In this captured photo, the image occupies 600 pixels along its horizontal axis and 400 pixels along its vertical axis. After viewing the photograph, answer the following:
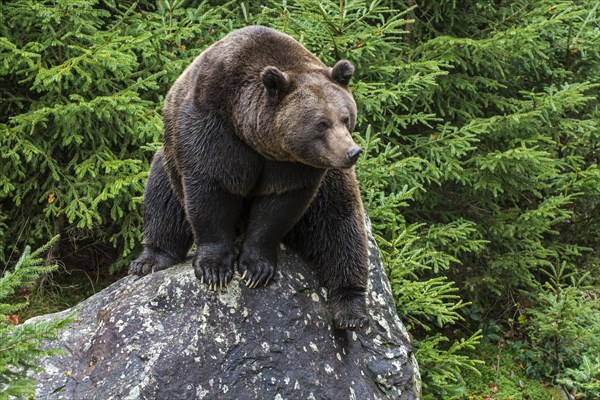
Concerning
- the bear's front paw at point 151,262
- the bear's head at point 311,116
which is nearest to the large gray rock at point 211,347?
the bear's front paw at point 151,262

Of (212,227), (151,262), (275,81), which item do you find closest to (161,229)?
(151,262)

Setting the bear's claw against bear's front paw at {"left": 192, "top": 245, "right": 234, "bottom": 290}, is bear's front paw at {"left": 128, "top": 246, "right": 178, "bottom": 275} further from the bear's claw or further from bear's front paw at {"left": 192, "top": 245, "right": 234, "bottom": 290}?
the bear's claw

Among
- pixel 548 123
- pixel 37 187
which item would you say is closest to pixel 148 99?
pixel 37 187

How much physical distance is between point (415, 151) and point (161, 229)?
3.41 metres

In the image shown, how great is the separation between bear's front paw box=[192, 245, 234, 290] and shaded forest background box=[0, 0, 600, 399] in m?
2.11

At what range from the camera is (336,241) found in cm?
522

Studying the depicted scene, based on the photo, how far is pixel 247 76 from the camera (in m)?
4.70

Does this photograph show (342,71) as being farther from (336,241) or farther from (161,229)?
(161,229)

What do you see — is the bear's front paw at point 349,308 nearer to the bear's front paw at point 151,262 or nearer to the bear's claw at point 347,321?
the bear's claw at point 347,321

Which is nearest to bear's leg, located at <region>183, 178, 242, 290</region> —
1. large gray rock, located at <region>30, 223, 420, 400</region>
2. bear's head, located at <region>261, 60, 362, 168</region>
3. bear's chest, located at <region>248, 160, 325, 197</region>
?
large gray rock, located at <region>30, 223, 420, 400</region>

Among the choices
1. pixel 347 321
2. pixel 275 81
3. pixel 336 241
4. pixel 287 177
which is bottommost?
pixel 347 321

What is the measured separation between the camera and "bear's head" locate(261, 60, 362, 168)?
4410 mm

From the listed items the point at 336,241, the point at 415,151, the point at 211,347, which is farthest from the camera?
the point at 415,151

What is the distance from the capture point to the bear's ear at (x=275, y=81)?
14.5 ft
